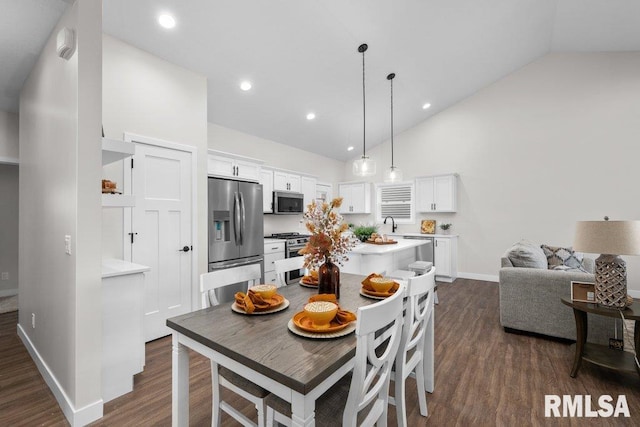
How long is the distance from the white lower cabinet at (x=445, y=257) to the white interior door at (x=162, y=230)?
4572 millimetres

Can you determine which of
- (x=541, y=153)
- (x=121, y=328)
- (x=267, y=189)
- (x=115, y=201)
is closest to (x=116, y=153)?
(x=115, y=201)

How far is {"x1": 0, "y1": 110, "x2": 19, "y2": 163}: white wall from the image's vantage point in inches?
153

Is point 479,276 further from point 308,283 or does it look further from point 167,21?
point 167,21

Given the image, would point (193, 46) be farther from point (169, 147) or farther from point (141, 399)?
point (141, 399)

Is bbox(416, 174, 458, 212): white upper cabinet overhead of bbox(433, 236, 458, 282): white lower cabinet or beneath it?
overhead

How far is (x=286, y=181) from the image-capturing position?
5.64 meters

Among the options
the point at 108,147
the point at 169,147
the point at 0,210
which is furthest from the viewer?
the point at 0,210

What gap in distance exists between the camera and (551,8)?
3.98 metres

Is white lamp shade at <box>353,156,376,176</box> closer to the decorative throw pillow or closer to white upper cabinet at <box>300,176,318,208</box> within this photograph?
white upper cabinet at <box>300,176,318,208</box>

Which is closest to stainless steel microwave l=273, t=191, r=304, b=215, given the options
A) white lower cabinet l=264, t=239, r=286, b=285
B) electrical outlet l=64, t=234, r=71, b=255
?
white lower cabinet l=264, t=239, r=286, b=285

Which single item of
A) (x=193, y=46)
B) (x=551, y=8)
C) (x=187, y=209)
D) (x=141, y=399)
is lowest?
(x=141, y=399)

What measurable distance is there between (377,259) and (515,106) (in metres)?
4.52

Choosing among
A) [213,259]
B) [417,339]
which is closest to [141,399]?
[213,259]

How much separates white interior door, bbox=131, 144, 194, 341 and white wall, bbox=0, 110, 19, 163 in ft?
8.38
